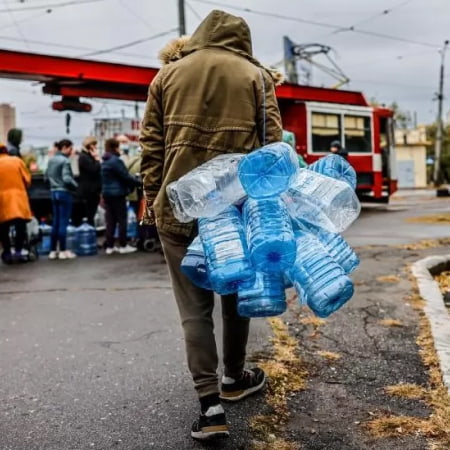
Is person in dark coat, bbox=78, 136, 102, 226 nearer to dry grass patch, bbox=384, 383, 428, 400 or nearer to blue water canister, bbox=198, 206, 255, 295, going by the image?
dry grass patch, bbox=384, 383, 428, 400

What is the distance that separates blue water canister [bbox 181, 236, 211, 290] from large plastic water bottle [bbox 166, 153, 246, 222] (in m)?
0.14

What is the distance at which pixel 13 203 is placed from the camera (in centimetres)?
970

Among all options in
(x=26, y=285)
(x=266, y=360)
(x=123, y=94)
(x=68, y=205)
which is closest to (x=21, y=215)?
(x=68, y=205)

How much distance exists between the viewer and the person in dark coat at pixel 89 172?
10.9 meters

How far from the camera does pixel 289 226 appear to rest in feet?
9.75

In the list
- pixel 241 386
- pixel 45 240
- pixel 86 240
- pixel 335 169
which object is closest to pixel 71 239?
pixel 86 240

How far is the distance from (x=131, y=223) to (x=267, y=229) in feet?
30.4

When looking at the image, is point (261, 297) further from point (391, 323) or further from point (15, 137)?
point (15, 137)

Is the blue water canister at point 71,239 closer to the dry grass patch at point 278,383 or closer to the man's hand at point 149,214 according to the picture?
the dry grass patch at point 278,383

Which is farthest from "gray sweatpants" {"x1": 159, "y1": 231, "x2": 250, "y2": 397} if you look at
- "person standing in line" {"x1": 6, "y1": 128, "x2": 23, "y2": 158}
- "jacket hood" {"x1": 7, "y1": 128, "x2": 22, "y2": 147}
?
"jacket hood" {"x1": 7, "y1": 128, "x2": 22, "y2": 147}

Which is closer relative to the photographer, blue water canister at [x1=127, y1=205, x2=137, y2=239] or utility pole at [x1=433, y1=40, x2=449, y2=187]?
blue water canister at [x1=127, y1=205, x2=137, y2=239]

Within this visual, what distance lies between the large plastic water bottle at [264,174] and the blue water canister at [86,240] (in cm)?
816

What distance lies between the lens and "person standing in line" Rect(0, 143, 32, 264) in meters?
9.71

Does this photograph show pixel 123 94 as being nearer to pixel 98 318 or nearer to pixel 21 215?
pixel 21 215
